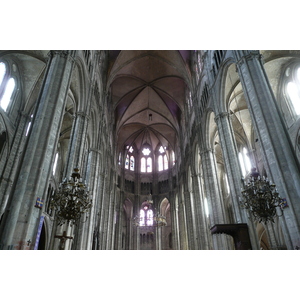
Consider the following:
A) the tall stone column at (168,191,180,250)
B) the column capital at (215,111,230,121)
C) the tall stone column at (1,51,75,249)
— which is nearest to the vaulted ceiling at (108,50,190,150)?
the tall stone column at (168,191,180,250)

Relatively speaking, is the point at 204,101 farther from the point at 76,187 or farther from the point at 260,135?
the point at 76,187

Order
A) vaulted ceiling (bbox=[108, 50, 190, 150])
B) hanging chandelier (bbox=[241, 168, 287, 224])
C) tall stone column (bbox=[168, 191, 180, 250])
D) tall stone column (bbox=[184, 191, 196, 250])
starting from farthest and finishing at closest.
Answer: tall stone column (bbox=[168, 191, 180, 250]), vaulted ceiling (bbox=[108, 50, 190, 150]), tall stone column (bbox=[184, 191, 196, 250]), hanging chandelier (bbox=[241, 168, 287, 224])

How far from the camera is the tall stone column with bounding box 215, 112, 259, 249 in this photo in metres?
11.0

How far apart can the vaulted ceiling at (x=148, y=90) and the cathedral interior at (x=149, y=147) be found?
0.14m

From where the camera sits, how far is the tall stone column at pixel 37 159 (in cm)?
648

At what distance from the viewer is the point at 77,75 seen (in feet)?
46.5

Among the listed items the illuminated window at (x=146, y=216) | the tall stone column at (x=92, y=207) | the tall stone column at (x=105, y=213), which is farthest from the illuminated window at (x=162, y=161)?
the tall stone column at (x=92, y=207)

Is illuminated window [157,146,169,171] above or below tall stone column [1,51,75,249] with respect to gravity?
above

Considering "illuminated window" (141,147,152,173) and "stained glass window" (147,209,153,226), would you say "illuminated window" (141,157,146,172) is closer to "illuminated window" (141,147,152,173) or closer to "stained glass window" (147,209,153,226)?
"illuminated window" (141,147,152,173)

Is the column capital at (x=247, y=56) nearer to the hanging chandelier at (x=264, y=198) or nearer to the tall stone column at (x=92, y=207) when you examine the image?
the hanging chandelier at (x=264, y=198)

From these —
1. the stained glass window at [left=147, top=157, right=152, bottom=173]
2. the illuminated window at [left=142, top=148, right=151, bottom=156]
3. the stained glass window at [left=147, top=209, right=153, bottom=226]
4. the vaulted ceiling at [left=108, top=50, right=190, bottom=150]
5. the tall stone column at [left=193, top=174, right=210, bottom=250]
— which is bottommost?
the tall stone column at [left=193, top=174, right=210, bottom=250]

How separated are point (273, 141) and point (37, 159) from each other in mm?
8414

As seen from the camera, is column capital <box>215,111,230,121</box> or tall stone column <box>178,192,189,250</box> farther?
tall stone column <box>178,192,189,250</box>

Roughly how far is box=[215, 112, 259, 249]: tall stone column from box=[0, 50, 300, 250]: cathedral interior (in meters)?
0.06
